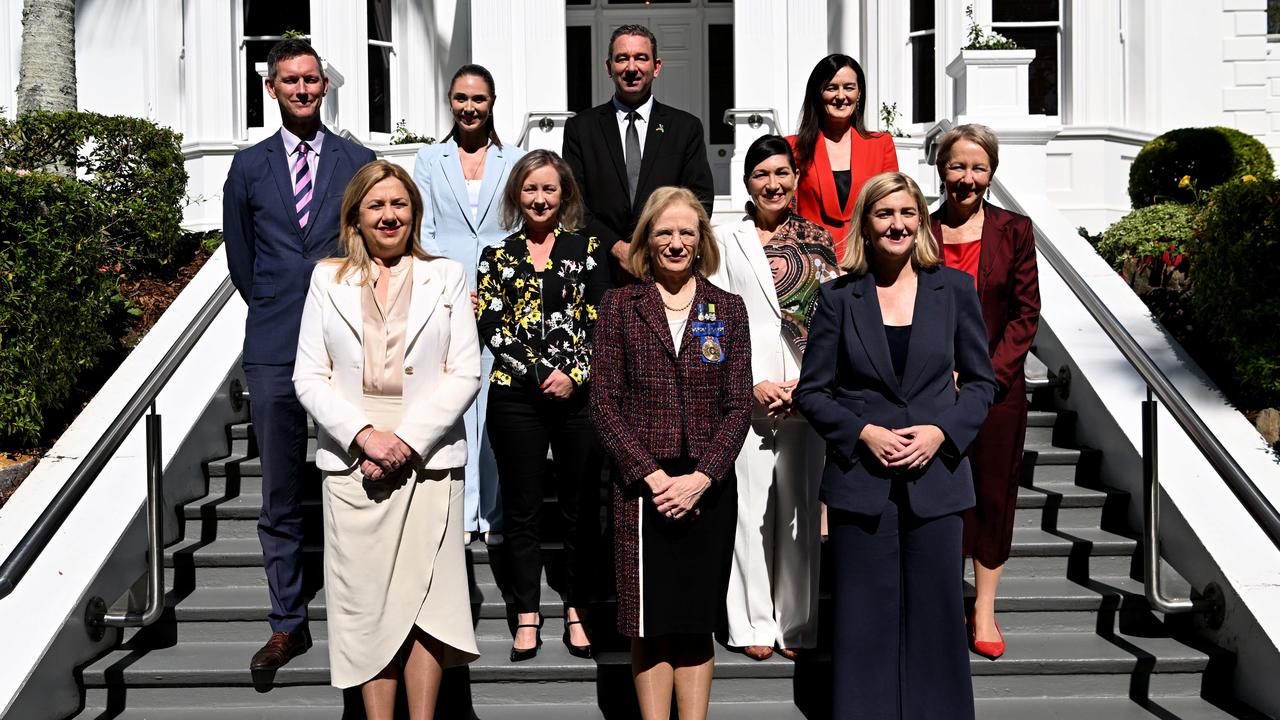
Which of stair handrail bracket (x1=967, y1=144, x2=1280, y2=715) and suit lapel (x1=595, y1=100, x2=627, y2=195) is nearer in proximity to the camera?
stair handrail bracket (x1=967, y1=144, x2=1280, y2=715)

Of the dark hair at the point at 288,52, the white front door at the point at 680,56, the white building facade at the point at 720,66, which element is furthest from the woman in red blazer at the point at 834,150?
the white front door at the point at 680,56

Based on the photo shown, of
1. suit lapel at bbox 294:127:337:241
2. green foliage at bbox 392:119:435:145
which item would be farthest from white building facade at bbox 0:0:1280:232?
suit lapel at bbox 294:127:337:241

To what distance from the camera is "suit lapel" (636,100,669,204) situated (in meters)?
5.67

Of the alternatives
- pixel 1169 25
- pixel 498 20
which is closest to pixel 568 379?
pixel 498 20

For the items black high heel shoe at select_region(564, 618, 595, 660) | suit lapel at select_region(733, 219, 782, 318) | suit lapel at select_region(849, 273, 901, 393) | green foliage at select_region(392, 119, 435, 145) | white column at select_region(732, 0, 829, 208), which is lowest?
black high heel shoe at select_region(564, 618, 595, 660)

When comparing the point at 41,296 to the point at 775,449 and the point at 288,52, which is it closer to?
the point at 288,52

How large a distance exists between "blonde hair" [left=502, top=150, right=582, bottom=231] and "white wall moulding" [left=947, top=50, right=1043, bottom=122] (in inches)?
230

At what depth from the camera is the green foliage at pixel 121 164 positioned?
8336 millimetres

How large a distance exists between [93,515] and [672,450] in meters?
2.99

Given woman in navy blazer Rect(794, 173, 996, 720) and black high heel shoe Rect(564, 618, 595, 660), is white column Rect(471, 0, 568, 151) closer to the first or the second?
black high heel shoe Rect(564, 618, 595, 660)

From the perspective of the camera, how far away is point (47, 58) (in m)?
9.29

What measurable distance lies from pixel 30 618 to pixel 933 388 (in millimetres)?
3873

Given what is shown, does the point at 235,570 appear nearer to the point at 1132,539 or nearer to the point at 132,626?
the point at 132,626

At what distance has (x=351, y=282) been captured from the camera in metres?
4.48
